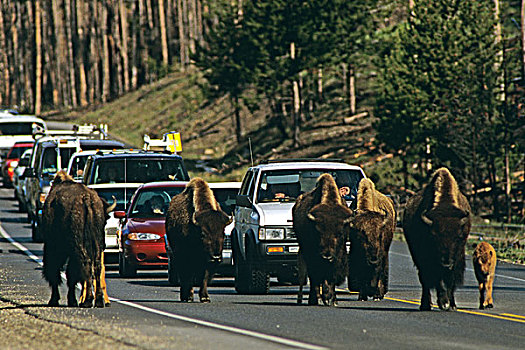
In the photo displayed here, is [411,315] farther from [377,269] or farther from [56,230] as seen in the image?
[56,230]

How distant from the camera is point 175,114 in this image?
90500mm

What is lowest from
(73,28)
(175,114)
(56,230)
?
(56,230)

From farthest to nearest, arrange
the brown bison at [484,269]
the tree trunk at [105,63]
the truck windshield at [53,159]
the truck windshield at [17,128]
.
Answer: the tree trunk at [105,63] < the truck windshield at [17,128] < the truck windshield at [53,159] < the brown bison at [484,269]

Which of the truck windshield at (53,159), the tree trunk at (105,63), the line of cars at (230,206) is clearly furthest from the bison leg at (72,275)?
the tree trunk at (105,63)

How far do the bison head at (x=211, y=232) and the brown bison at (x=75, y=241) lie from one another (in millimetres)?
1308

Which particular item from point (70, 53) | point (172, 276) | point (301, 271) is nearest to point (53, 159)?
point (172, 276)

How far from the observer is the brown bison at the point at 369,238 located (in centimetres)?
1510

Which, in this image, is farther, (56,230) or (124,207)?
(124,207)

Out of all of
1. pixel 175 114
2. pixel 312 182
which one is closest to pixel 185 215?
pixel 312 182

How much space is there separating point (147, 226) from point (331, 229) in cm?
630

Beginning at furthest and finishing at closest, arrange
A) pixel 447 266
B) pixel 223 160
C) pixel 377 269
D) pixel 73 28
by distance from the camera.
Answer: pixel 73 28, pixel 223 160, pixel 377 269, pixel 447 266

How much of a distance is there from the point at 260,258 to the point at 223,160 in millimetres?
50660

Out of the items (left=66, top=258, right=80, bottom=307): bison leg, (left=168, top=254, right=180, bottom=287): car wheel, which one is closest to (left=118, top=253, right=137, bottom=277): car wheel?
(left=168, top=254, right=180, bottom=287): car wheel

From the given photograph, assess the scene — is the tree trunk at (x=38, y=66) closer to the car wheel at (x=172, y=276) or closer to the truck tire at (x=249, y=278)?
the car wheel at (x=172, y=276)
